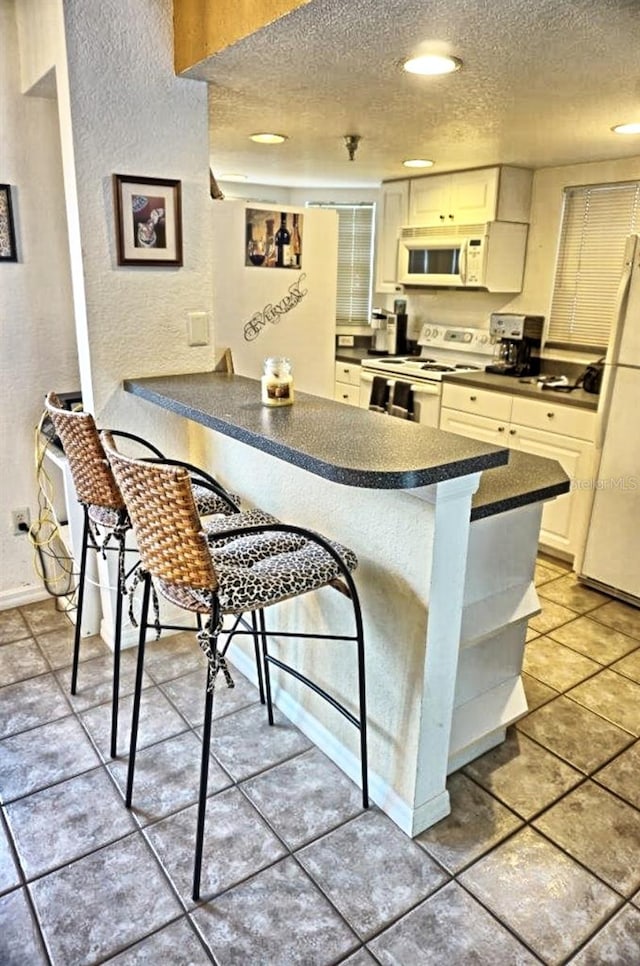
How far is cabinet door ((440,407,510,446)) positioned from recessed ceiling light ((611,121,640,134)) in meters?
1.49

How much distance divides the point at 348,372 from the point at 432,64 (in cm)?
293

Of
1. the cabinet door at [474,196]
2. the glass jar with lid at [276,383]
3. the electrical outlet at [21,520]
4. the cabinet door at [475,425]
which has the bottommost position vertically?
the electrical outlet at [21,520]

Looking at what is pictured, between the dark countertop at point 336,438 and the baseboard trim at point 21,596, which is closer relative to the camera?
the dark countertop at point 336,438

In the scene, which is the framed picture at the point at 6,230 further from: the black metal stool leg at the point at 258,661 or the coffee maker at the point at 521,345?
the coffee maker at the point at 521,345

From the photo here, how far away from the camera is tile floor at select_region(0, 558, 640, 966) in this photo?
147 centimetres

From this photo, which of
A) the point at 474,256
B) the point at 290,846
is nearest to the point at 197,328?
the point at 290,846

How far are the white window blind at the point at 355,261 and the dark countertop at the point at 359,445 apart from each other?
358 centimetres

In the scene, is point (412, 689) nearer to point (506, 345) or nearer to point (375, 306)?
point (506, 345)

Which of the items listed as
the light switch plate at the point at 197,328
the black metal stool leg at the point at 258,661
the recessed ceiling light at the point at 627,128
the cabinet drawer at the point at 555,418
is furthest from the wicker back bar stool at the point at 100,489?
the recessed ceiling light at the point at 627,128

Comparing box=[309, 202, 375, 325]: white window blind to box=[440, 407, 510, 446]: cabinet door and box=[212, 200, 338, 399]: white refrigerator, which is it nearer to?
box=[440, 407, 510, 446]: cabinet door

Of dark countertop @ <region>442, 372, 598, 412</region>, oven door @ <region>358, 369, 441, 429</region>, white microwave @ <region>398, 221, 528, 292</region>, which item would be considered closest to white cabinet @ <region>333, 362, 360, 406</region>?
oven door @ <region>358, 369, 441, 429</region>

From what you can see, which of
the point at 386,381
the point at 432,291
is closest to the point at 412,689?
the point at 386,381

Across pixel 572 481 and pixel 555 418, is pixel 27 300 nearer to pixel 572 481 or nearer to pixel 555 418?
pixel 555 418

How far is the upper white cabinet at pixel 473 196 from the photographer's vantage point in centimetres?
385
